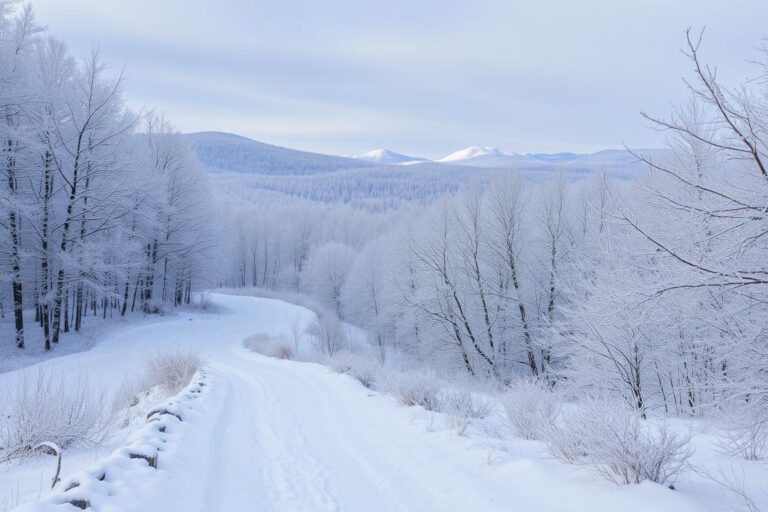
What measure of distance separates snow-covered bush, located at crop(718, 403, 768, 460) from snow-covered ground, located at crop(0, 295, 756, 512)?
1072 mm

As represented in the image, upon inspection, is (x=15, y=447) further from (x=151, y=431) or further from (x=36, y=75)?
(x=36, y=75)

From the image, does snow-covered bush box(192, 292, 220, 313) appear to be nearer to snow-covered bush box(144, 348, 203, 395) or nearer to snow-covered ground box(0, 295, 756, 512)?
snow-covered bush box(144, 348, 203, 395)

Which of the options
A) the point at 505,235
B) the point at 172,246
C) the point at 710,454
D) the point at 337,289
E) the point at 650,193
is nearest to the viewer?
the point at 650,193

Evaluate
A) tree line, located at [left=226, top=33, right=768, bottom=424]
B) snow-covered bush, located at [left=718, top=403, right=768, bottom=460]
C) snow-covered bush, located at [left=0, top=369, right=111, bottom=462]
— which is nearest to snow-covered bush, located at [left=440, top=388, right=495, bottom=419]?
tree line, located at [left=226, top=33, right=768, bottom=424]

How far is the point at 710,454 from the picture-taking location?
4953 mm

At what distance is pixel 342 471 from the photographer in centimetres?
483

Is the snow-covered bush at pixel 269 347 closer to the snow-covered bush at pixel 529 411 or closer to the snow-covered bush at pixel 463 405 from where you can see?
the snow-covered bush at pixel 463 405

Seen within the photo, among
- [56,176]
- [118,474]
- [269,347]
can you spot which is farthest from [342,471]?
[56,176]

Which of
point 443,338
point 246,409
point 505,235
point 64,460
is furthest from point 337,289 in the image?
point 64,460

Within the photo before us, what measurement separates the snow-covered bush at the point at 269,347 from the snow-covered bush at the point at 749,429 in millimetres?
15618

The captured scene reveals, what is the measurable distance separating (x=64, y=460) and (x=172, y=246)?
29243mm

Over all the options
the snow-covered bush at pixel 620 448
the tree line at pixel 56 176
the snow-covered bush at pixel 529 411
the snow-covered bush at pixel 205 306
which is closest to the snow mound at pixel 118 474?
the snow-covered bush at pixel 620 448

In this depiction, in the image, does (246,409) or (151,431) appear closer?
(151,431)

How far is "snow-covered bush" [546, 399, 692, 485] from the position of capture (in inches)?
133
